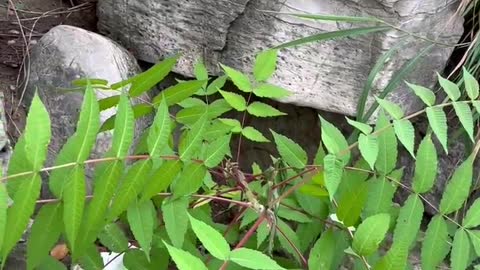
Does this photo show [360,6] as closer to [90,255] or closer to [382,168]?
[382,168]

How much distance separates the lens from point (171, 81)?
2.54m

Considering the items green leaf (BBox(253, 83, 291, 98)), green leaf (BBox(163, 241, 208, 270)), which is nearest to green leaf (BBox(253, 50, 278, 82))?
green leaf (BBox(253, 83, 291, 98))

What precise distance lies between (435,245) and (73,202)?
61cm

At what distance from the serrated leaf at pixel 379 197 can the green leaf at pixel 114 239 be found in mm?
451

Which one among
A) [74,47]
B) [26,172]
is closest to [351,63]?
[74,47]

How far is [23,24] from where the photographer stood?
271cm

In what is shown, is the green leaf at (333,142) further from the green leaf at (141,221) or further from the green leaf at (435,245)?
the green leaf at (141,221)

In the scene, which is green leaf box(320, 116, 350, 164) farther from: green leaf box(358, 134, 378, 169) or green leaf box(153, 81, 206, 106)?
green leaf box(153, 81, 206, 106)

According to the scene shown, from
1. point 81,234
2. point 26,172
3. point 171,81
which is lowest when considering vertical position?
point 171,81

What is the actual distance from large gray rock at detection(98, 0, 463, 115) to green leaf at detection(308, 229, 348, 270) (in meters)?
1.03

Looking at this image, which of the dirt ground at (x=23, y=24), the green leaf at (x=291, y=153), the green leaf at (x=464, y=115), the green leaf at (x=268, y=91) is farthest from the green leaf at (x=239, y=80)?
the dirt ground at (x=23, y=24)

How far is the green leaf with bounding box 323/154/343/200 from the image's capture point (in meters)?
1.12

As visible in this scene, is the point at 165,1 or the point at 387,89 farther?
the point at 165,1

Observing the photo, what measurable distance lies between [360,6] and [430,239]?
114 centimetres
